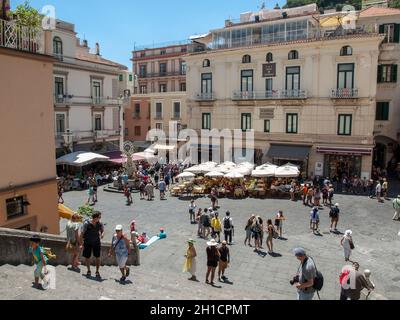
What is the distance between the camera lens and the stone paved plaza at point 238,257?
9094 mm

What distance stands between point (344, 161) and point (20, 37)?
25.9m

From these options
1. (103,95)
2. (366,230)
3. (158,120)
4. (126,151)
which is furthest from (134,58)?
Result: (366,230)

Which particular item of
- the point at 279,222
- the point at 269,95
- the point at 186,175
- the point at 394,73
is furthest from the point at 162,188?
the point at 394,73

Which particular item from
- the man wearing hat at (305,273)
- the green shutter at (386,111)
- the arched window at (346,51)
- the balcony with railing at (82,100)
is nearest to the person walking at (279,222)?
the man wearing hat at (305,273)

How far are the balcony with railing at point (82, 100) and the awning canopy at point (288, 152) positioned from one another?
1670cm

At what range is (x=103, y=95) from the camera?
127 feet

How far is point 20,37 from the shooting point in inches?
505

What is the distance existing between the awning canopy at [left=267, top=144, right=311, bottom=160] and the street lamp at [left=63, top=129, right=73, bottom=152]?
1712cm

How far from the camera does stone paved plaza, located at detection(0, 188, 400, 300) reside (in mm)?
9094

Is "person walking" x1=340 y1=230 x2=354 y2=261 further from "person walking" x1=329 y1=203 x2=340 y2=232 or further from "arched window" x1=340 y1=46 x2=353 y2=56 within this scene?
"arched window" x1=340 y1=46 x2=353 y2=56

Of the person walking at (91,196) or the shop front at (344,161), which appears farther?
the shop front at (344,161)

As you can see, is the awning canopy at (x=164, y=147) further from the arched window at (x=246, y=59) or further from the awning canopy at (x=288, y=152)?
the arched window at (x=246, y=59)

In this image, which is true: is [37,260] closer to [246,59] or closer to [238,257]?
[238,257]
